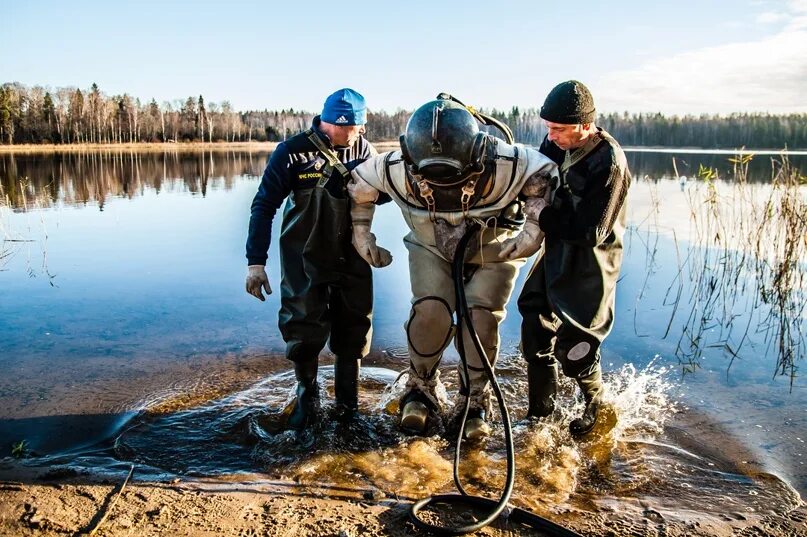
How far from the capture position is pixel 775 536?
3.01m

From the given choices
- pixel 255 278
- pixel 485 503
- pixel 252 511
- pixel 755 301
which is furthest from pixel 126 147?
pixel 485 503

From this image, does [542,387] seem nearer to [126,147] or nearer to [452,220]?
[452,220]

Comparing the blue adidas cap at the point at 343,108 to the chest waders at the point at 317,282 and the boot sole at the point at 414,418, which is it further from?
the boot sole at the point at 414,418

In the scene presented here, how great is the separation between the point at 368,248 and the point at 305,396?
3.38 ft

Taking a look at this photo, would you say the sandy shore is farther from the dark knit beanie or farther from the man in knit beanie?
the dark knit beanie

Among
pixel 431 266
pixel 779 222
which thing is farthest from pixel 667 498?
pixel 779 222

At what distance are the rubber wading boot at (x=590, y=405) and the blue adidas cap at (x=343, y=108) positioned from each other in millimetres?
2107

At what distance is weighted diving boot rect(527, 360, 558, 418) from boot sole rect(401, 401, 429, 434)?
72 cm

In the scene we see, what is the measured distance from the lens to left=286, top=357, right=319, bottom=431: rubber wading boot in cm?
404

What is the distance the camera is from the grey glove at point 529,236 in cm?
369

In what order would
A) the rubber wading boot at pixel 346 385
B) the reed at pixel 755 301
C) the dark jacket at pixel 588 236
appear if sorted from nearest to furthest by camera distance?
the dark jacket at pixel 588 236, the rubber wading boot at pixel 346 385, the reed at pixel 755 301

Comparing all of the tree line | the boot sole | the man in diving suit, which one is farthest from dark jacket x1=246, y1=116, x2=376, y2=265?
the tree line

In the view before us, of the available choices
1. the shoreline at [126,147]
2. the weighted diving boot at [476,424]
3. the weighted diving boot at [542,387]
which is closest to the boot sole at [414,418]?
the weighted diving boot at [476,424]

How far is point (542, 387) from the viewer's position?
4.07 metres
